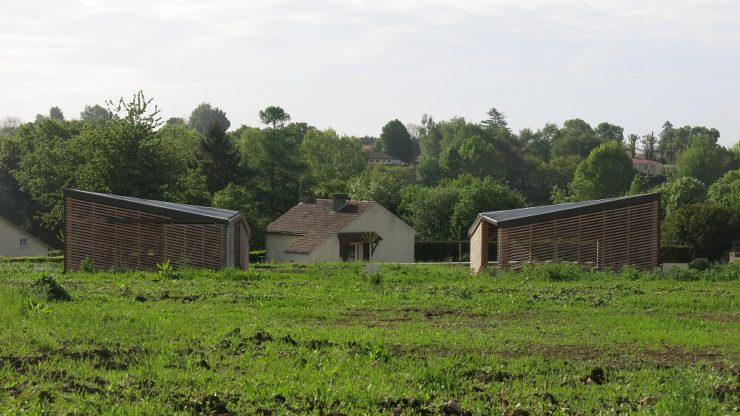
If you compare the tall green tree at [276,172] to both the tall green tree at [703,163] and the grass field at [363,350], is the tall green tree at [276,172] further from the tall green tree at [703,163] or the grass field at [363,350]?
the tall green tree at [703,163]

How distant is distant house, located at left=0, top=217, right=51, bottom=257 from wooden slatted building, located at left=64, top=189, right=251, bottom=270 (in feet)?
90.9

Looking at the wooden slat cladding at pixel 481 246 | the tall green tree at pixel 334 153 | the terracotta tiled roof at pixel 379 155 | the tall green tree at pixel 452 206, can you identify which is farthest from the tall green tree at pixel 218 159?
the terracotta tiled roof at pixel 379 155

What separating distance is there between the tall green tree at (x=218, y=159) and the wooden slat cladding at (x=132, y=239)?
169 feet

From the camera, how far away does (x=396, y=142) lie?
18238 centimetres

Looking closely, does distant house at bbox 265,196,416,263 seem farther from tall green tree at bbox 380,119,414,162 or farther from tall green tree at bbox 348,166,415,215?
tall green tree at bbox 380,119,414,162

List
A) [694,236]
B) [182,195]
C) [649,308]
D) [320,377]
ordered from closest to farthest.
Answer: [320,377]
[649,308]
[182,195]
[694,236]

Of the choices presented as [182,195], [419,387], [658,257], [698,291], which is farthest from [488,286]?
[182,195]

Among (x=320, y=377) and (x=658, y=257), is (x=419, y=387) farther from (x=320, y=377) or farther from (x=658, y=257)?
(x=658, y=257)

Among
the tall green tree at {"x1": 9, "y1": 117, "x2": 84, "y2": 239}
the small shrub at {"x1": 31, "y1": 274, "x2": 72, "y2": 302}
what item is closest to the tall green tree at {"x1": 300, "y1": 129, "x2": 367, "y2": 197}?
the tall green tree at {"x1": 9, "y1": 117, "x2": 84, "y2": 239}

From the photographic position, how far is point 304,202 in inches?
2469

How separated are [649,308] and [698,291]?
14.4 ft

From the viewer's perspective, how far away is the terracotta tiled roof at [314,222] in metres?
56.7

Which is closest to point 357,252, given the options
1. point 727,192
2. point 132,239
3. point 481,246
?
point 481,246

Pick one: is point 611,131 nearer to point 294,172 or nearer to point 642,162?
point 642,162
